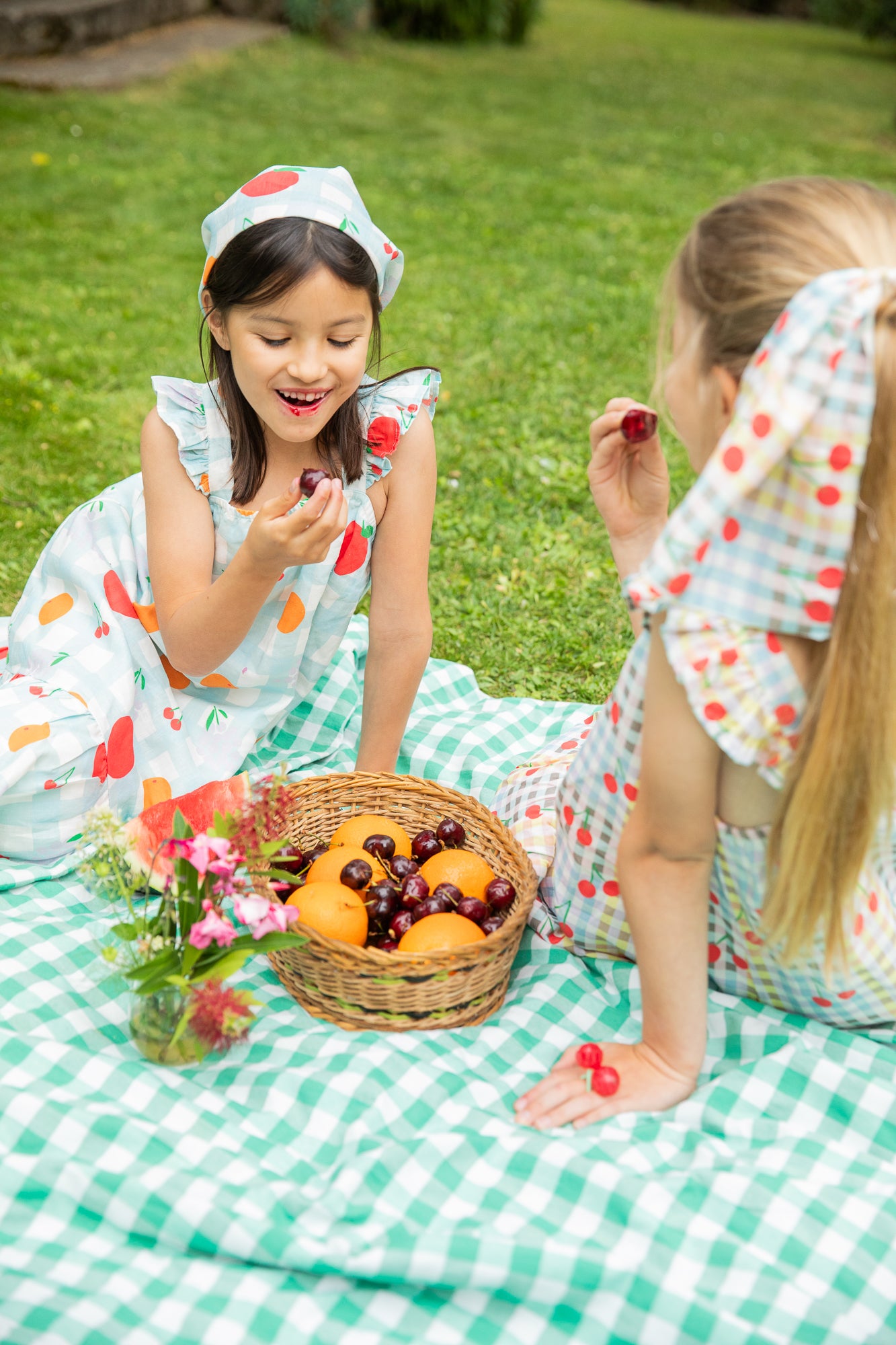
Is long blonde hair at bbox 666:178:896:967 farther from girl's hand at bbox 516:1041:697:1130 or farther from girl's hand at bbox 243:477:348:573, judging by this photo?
girl's hand at bbox 243:477:348:573

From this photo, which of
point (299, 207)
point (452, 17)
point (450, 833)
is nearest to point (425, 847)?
point (450, 833)

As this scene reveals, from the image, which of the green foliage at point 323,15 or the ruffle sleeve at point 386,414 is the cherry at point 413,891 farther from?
the green foliage at point 323,15

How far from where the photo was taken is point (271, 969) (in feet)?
7.86

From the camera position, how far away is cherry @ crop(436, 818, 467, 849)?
2.49m

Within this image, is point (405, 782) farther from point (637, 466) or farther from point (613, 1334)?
point (613, 1334)

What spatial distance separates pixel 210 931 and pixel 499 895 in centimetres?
62

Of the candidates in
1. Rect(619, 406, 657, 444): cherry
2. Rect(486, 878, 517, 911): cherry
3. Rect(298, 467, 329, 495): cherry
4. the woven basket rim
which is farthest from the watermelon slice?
Rect(619, 406, 657, 444): cherry

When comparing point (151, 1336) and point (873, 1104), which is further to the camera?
point (873, 1104)

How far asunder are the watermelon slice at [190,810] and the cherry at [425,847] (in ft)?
1.21

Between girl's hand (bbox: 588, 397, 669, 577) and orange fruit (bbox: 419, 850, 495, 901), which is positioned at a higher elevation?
girl's hand (bbox: 588, 397, 669, 577)

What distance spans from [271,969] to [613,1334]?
97 cm

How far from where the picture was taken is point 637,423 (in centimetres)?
221

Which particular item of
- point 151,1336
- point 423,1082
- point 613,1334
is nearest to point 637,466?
point 423,1082

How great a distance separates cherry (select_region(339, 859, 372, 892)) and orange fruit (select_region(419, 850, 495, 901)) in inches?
5.4
